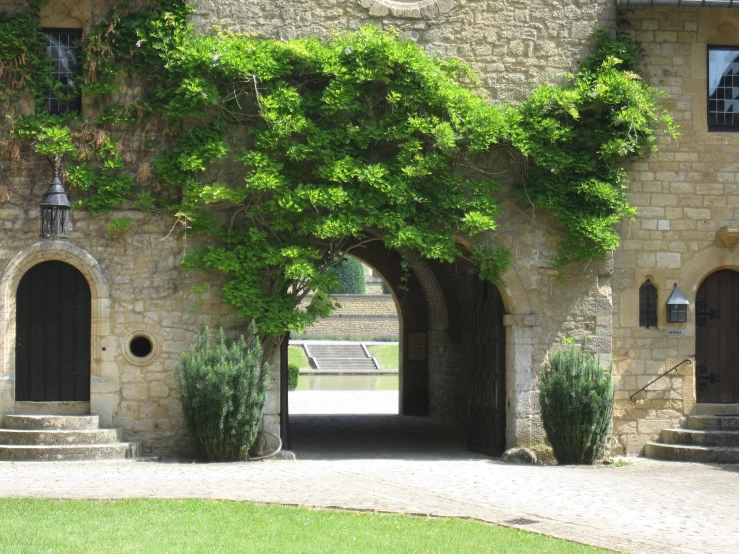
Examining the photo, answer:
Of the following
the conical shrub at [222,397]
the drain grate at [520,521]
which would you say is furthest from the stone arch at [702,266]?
the drain grate at [520,521]

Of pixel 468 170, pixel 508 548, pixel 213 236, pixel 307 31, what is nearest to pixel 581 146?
pixel 468 170

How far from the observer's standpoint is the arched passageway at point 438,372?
1287cm

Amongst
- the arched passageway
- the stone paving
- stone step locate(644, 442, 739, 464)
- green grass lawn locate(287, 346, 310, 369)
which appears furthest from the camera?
green grass lawn locate(287, 346, 310, 369)

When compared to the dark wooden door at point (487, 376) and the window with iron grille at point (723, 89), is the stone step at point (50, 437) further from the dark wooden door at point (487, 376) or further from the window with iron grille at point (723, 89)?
the window with iron grille at point (723, 89)

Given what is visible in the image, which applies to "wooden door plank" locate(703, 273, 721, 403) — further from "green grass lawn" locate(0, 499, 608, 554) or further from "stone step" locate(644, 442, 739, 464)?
"green grass lawn" locate(0, 499, 608, 554)

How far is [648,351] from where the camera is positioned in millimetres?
12562

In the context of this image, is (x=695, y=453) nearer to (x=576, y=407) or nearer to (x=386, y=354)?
(x=576, y=407)

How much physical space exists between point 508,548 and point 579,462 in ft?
15.6

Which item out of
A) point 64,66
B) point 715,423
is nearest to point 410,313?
point 715,423

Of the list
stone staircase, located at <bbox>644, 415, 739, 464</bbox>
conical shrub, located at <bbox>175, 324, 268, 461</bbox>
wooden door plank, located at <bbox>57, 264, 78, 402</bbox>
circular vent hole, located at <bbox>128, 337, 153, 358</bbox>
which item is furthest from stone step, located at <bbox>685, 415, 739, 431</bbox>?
wooden door plank, located at <bbox>57, 264, 78, 402</bbox>

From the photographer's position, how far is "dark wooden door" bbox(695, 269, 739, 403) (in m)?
12.8

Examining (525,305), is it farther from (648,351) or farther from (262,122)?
(262,122)

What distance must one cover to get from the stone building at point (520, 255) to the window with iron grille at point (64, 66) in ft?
0.43

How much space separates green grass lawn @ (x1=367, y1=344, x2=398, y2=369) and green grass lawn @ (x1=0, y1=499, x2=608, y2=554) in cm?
2706
